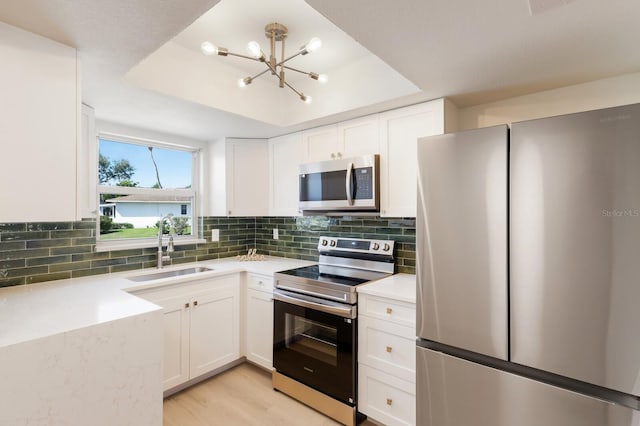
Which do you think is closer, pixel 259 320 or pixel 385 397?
pixel 385 397

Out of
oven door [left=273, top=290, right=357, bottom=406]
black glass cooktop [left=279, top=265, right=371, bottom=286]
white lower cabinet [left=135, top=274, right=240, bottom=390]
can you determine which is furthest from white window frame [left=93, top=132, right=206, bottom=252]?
oven door [left=273, top=290, right=357, bottom=406]

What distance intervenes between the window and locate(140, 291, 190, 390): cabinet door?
723 millimetres

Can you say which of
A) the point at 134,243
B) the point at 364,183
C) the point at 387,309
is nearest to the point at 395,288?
the point at 387,309

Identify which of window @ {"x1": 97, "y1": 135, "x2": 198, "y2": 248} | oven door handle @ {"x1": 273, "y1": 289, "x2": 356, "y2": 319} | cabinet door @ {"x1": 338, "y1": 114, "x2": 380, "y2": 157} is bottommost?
oven door handle @ {"x1": 273, "y1": 289, "x2": 356, "y2": 319}

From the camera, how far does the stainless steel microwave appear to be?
233 cm

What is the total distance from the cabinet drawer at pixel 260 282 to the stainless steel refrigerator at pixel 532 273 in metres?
1.35

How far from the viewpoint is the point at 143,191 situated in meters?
2.88

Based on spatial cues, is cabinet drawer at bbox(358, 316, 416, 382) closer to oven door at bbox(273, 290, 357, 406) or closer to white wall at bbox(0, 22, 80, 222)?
oven door at bbox(273, 290, 357, 406)

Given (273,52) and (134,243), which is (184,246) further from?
(273,52)

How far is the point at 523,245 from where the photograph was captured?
1.35 m

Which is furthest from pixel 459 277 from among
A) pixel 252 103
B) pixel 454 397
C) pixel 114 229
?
pixel 114 229

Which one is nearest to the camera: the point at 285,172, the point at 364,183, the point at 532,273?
the point at 532,273

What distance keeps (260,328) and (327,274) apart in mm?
774

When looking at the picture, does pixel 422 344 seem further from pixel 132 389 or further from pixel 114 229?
pixel 114 229
